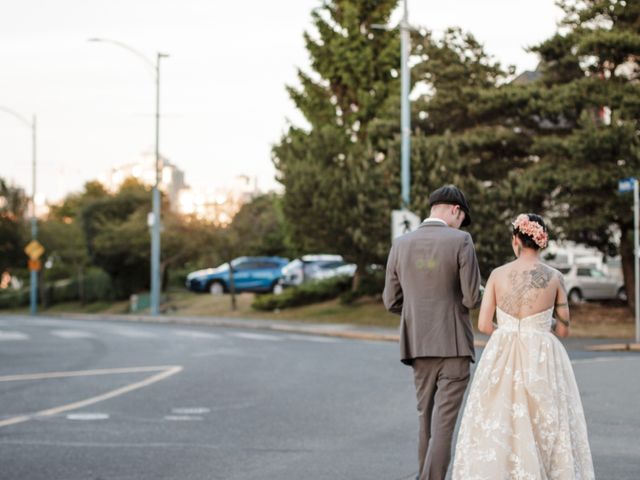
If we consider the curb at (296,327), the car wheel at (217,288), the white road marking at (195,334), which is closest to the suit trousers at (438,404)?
the curb at (296,327)

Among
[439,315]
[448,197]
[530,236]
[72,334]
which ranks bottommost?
[72,334]

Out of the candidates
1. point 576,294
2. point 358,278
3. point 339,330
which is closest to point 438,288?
point 339,330

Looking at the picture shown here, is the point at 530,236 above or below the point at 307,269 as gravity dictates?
above

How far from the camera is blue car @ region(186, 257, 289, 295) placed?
146 ft

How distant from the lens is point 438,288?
259 inches

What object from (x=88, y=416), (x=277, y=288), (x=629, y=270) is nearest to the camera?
(x=88, y=416)

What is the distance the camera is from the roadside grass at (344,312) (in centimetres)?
2570

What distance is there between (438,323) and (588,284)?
32.1 m

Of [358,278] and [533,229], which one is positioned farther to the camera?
[358,278]

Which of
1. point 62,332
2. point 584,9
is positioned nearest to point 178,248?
point 62,332

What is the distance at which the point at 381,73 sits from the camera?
38.2 metres

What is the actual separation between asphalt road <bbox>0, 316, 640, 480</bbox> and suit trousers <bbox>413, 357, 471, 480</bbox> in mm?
1214

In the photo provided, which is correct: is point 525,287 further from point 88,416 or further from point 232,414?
point 88,416

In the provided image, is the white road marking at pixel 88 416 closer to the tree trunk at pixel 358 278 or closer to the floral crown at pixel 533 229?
the floral crown at pixel 533 229
